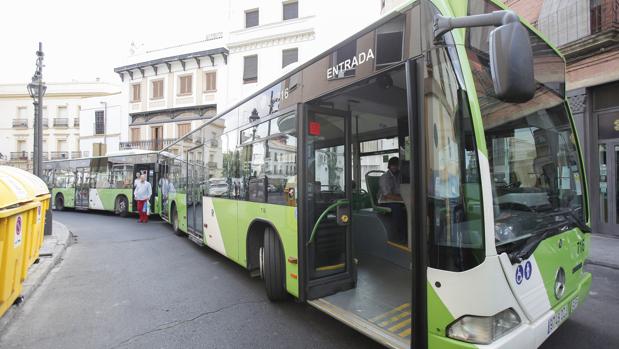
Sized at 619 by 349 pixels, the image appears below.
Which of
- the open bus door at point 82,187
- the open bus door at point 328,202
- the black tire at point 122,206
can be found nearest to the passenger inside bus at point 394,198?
the open bus door at point 328,202

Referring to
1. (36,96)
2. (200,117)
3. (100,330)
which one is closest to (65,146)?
(200,117)

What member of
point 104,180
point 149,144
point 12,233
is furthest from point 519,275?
point 149,144

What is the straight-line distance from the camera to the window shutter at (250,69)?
85.1 ft

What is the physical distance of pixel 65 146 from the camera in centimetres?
4222

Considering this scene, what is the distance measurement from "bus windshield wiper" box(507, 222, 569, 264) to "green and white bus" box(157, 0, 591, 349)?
13mm

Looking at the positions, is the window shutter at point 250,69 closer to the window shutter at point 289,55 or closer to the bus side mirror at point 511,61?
the window shutter at point 289,55

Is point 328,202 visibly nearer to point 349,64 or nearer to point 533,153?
point 349,64

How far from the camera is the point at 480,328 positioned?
2.12 m

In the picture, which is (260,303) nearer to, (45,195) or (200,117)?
(45,195)

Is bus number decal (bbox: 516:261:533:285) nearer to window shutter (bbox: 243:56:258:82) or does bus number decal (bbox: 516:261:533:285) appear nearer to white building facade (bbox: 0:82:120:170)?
window shutter (bbox: 243:56:258:82)

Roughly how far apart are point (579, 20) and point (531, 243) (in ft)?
31.7

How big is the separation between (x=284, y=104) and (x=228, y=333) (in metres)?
2.59

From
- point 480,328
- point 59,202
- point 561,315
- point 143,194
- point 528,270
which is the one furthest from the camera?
point 59,202

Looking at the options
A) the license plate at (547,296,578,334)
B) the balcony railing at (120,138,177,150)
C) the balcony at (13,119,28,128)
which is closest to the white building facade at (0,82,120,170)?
the balcony at (13,119,28,128)
